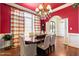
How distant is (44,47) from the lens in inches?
109

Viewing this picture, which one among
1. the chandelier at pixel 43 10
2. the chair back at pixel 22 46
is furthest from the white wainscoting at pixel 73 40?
the chair back at pixel 22 46

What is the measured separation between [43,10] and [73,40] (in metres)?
0.77

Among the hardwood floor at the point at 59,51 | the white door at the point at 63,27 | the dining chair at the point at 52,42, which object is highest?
the white door at the point at 63,27

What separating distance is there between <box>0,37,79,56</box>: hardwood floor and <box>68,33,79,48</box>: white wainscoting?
0.24ft

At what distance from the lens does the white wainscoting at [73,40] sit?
8.69ft

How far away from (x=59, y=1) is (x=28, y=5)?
0.56 m

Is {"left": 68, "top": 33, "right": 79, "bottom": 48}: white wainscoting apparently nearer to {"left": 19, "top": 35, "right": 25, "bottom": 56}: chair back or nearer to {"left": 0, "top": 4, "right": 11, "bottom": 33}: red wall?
{"left": 19, "top": 35, "right": 25, "bottom": 56}: chair back

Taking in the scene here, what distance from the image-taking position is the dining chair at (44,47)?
2701 mm

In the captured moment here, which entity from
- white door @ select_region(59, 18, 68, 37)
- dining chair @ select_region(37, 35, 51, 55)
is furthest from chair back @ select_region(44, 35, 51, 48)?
white door @ select_region(59, 18, 68, 37)

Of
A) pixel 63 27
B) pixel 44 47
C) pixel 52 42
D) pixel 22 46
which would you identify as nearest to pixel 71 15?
pixel 63 27

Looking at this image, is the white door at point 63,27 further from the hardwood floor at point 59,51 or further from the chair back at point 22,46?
the chair back at point 22,46

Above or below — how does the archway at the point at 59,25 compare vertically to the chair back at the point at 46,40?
above

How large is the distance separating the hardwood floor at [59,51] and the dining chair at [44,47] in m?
0.13

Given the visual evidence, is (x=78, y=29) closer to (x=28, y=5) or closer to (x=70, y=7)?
(x=70, y=7)
